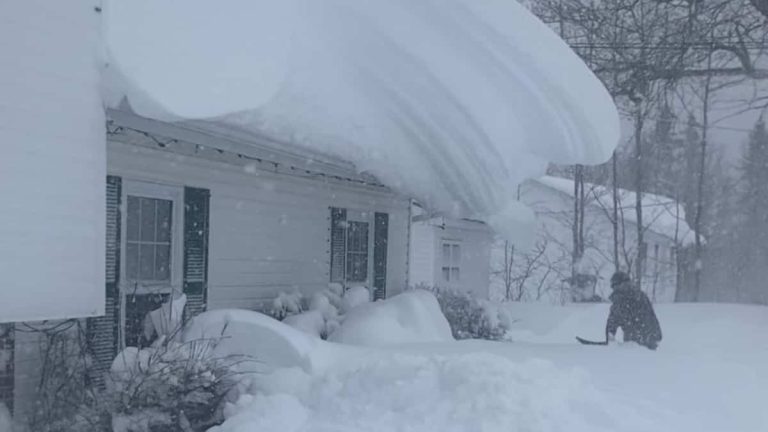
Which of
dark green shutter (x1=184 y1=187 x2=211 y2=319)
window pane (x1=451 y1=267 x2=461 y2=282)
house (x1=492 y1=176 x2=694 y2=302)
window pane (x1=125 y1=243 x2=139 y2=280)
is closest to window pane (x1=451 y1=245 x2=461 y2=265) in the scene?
window pane (x1=451 y1=267 x2=461 y2=282)

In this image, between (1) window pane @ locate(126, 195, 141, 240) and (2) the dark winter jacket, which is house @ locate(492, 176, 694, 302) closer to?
(2) the dark winter jacket

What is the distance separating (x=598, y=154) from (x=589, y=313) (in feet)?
37.9

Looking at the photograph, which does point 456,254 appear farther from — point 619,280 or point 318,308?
point 318,308

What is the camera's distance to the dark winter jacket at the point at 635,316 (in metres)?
11.1

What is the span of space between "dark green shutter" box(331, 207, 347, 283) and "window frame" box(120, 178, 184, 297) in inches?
146

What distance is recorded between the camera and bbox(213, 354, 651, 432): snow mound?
6.19 m

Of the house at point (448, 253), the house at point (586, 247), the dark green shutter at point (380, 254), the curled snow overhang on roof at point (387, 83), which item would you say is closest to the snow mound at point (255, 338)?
the curled snow overhang on roof at point (387, 83)

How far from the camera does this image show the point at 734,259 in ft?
185

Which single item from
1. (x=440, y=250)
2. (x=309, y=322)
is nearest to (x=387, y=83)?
(x=309, y=322)

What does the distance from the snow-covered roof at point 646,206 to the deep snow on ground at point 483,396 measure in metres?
26.3

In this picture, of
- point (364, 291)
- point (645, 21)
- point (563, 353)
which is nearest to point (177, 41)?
point (563, 353)

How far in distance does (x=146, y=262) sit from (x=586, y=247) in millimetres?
30116

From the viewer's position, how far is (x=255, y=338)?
293 inches

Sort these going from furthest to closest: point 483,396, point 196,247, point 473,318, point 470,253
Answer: point 470,253 → point 473,318 → point 196,247 → point 483,396
